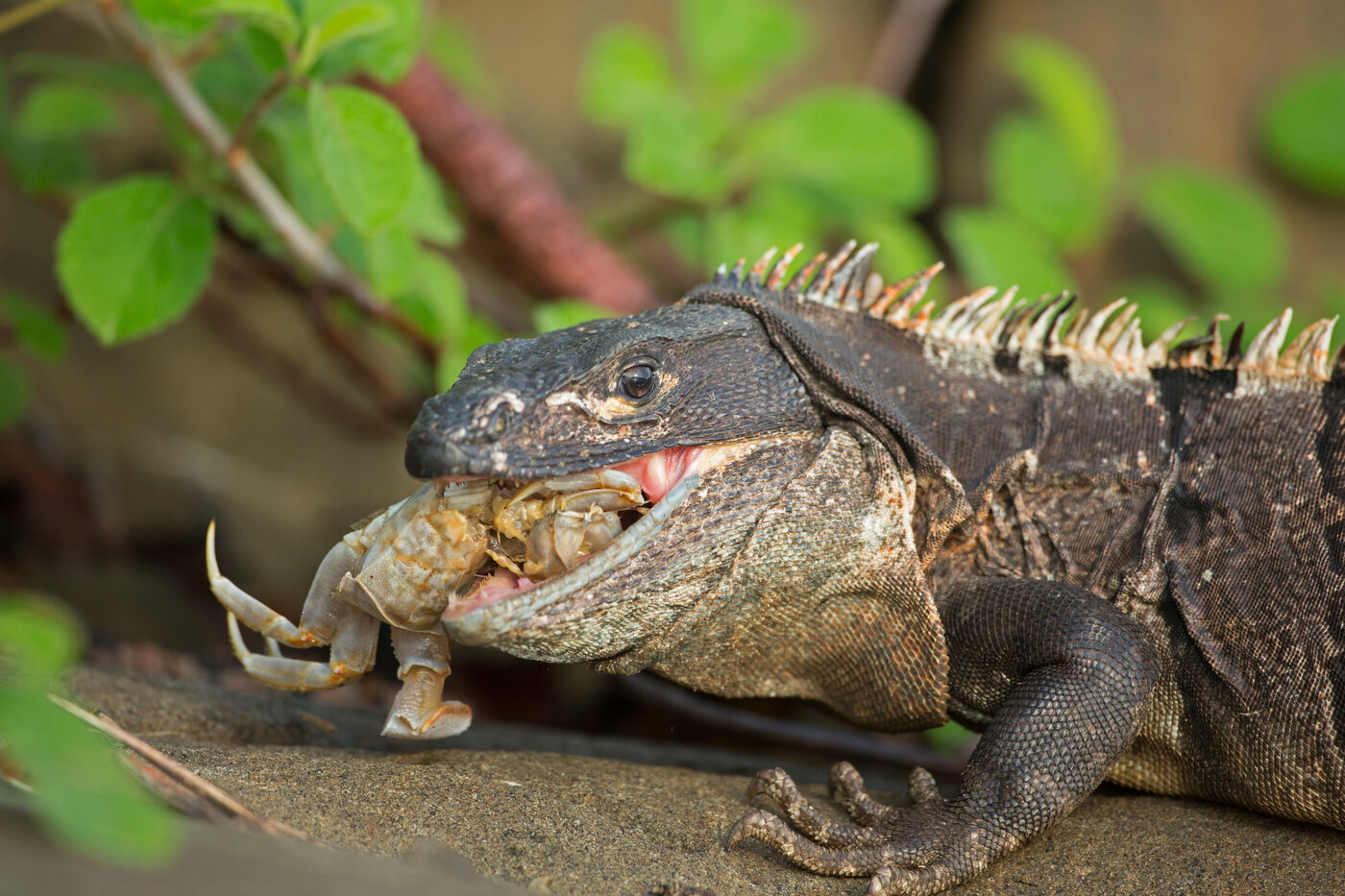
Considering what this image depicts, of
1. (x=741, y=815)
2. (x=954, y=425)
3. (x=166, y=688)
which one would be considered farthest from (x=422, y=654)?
(x=954, y=425)

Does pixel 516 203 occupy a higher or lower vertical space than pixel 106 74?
higher

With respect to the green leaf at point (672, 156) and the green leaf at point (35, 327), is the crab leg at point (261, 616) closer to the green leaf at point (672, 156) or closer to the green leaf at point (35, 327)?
the green leaf at point (35, 327)

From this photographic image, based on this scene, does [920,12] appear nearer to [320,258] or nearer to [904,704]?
[320,258]

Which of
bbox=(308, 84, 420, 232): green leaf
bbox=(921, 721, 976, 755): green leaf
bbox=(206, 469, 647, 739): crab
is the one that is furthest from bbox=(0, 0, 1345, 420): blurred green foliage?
bbox=(921, 721, 976, 755): green leaf

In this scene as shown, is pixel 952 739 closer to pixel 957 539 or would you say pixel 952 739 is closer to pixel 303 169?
pixel 957 539

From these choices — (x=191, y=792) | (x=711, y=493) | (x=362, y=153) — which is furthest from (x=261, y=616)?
(x=362, y=153)

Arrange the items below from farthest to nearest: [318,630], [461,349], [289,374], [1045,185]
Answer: [289,374] → [1045,185] → [461,349] → [318,630]
